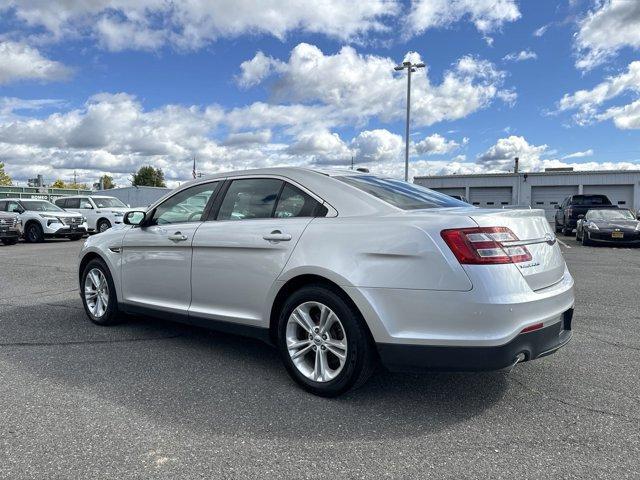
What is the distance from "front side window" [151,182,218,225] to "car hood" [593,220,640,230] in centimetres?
1424

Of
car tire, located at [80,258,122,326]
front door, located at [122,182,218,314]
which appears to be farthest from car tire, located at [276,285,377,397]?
car tire, located at [80,258,122,326]

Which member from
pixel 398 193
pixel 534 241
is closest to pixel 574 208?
pixel 398 193

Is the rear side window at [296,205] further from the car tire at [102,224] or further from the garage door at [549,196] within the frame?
the garage door at [549,196]

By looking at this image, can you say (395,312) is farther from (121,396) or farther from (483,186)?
(483,186)

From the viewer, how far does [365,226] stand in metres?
3.18

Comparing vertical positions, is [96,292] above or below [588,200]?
below

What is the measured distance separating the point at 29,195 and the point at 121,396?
43.8m

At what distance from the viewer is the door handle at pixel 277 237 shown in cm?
350

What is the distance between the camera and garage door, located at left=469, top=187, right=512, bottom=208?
137ft

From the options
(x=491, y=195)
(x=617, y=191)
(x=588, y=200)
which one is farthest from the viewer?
(x=491, y=195)

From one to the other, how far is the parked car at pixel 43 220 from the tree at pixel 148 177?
301 ft

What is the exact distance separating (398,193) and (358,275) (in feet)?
2.98

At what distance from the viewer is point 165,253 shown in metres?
4.42

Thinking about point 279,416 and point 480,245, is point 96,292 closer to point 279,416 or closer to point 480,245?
point 279,416
